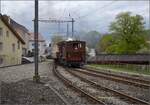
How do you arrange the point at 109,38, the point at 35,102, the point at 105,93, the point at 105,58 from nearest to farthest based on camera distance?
the point at 35,102, the point at 105,93, the point at 105,58, the point at 109,38

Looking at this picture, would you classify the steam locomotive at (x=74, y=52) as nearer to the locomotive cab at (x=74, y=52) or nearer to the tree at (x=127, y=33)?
the locomotive cab at (x=74, y=52)

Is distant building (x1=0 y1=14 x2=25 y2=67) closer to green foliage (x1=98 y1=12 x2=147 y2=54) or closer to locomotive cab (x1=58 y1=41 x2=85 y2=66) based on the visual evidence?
locomotive cab (x1=58 y1=41 x2=85 y2=66)

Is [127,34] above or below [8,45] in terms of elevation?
above

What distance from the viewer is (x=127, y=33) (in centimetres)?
10244

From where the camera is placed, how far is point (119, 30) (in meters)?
104

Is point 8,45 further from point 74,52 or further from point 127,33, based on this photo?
point 127,33

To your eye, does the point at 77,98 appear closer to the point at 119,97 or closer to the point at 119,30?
the point at 119,97

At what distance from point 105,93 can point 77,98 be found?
231 cm

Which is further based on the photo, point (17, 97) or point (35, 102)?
point (17, 97)

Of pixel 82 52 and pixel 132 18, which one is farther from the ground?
pixel 132 18

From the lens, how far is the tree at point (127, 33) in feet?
328

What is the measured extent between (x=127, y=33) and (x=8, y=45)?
4305 cm

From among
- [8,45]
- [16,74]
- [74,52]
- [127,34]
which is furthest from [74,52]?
[127,34]

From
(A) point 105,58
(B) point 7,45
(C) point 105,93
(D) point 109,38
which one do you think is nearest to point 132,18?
(D) point 109,38
